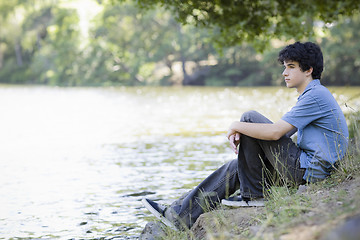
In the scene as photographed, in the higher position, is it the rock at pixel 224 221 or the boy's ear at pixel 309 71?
the boy's ear at pixel 309 71

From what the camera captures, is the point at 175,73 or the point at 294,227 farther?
the point at 175,73

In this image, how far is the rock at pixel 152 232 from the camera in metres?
5.17

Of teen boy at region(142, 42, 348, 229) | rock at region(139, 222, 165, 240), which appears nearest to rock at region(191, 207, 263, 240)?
teen boy at region(142, 42, 348, 229)

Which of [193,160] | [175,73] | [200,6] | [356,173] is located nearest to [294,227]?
[356,173]

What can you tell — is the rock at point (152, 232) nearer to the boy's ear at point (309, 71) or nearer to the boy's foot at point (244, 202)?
the boy's foot at point (244, 202)

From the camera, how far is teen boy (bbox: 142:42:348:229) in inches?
178

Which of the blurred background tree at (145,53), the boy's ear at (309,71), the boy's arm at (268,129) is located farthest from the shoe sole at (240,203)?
the blurred background tree at (145,53)

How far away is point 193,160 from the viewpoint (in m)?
10.2

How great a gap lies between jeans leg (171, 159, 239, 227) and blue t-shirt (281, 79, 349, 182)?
2.29 feet

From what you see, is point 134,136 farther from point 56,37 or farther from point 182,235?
point 56,37

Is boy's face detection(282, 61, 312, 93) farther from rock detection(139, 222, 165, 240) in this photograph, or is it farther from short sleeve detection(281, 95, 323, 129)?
rock detection(139, 222, 165, 240)

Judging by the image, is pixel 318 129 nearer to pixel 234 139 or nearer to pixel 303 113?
pixel 303 113

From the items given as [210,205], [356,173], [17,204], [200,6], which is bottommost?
[17,204]

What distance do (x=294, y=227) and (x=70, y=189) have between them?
17.5 feet
